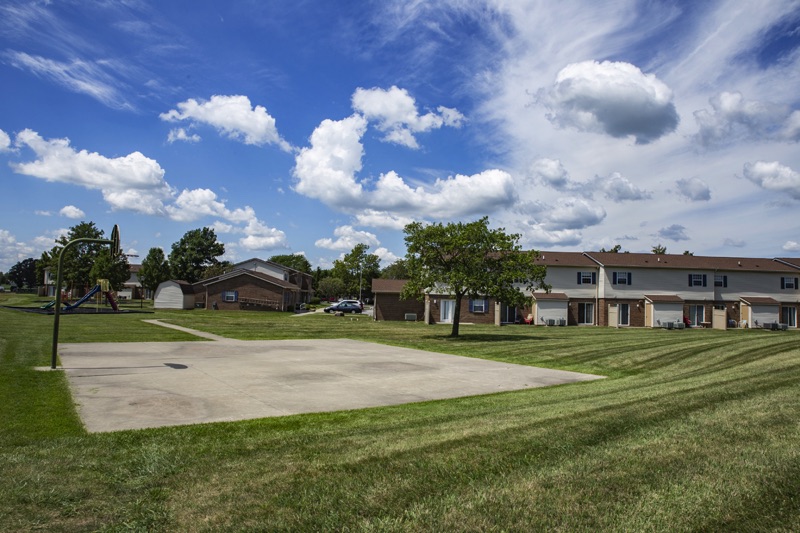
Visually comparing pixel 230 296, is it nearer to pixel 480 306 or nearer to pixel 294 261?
pixel 480 306

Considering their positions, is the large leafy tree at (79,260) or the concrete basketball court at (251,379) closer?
the concrete basketball court at (251,379)

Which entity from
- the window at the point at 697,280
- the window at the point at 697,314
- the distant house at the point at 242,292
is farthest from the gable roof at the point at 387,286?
the window at the point at 697,280

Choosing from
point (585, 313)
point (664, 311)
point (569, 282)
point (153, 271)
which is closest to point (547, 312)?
point (569, 282)

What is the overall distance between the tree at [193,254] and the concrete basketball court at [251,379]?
82.4 m

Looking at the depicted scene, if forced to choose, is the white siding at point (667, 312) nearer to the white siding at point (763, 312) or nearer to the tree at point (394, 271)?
the white siding at point (763, 312)

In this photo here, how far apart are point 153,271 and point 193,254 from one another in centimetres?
1745

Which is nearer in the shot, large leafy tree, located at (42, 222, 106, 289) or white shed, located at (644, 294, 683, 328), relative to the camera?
white shed, located at (644, 294, 683, 328)

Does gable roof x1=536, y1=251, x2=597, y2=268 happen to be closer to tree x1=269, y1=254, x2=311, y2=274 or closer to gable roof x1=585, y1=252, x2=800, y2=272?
gable roof x1=585, y1=252, x2=800, y2=272

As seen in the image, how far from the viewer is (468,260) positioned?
2970cm

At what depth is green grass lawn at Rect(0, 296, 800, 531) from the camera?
15.4ft

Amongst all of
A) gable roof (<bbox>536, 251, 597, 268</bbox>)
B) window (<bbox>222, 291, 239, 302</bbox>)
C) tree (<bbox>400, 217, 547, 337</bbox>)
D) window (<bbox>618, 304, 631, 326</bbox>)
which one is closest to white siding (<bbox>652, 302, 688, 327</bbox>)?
window (<bbox>618, 304, 631, 326</bbox>)

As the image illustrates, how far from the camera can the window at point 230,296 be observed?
64.5 metres

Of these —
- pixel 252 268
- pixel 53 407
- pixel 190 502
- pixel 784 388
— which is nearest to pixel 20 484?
pixel 190 502

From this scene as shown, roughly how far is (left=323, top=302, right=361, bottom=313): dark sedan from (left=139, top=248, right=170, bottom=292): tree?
32664 mm
